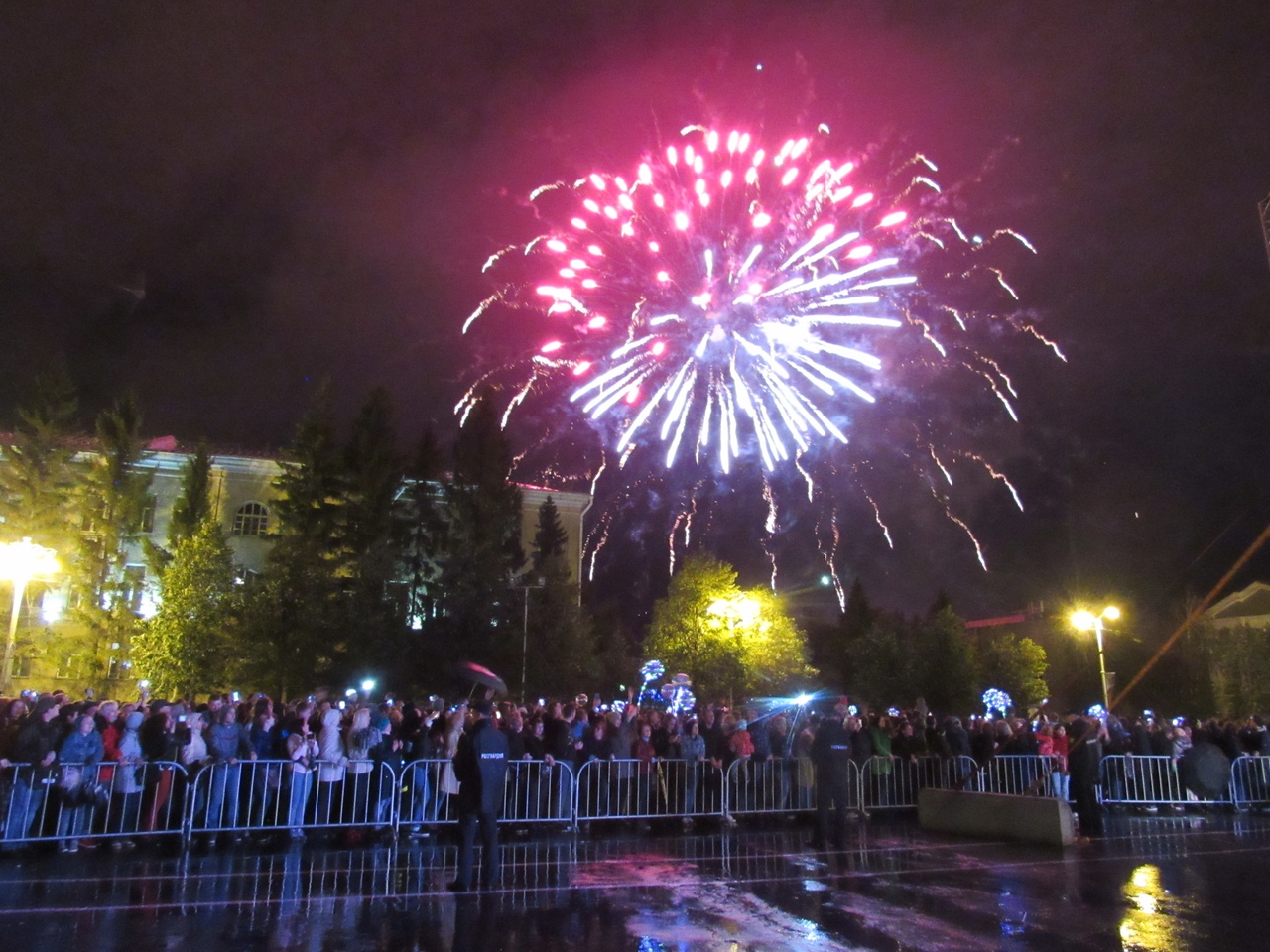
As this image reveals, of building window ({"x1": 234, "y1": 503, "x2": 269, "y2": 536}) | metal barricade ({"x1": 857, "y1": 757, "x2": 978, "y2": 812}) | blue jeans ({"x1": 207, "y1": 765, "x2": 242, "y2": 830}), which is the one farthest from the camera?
building window ({"x1": 234, "y1": 503, "x2": 269, "y2": 536})

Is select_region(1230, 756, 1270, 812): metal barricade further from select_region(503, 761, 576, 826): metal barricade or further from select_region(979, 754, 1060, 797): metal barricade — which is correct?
select_region(503, 761, 576, 826): metal barricade

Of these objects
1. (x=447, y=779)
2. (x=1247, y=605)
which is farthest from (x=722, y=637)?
(x=1247, y=605)

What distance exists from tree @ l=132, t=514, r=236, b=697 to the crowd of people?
63.6ft

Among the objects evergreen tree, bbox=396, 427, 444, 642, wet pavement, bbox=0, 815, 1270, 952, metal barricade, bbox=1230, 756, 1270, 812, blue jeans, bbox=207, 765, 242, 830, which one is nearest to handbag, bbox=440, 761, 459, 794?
wet pavement, bbox=0, 815, 1270, 952

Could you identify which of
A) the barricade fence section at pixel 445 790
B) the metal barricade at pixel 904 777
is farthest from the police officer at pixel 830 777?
the metal barricade at pixel 904 777

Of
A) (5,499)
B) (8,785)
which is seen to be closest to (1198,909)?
(8,785)

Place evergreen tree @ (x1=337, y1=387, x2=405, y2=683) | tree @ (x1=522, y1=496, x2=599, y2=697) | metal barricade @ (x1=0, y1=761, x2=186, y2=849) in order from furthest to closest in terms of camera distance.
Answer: tree @ (x1=522, y1=496, x2=599, y2=697) < evergreen tree @ (x1=337, y1=387, x2=405, y2=683) < metal barricade @ (x1=0, y1=761, x2=186, y2=849)

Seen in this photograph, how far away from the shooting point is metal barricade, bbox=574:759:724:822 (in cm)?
1339

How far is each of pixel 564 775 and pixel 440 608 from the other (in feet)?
77.1

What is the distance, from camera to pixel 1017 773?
50.0 ft

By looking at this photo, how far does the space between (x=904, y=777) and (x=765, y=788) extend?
97.4 inches

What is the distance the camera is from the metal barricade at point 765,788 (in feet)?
45.8

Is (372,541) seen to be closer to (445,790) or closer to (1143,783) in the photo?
(445,790)

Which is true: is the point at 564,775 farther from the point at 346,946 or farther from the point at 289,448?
the point at 289,448
